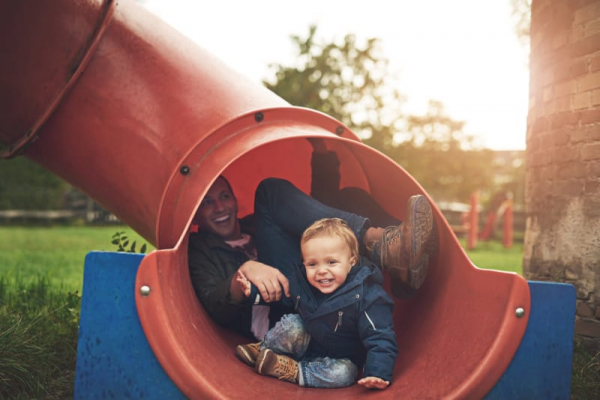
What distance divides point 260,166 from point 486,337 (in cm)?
192

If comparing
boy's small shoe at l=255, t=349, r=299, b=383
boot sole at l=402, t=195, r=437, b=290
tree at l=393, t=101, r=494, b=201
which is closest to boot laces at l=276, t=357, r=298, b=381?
boy's small shoe at l=255, t=349, r=299, b=383

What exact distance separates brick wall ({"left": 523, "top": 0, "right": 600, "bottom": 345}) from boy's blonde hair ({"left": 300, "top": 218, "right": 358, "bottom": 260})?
169 centimetres

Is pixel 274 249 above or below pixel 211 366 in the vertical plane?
above

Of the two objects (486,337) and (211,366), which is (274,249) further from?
(486,337)

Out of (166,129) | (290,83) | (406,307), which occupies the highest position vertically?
(290,83)

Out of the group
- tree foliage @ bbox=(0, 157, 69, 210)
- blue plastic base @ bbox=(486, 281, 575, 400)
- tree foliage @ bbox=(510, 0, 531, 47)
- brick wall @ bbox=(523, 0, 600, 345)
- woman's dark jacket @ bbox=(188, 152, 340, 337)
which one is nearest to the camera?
blue plastic base @ bbox=(486, 281, 575, 400)

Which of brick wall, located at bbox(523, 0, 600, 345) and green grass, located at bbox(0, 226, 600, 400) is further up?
brick wall, located at bbox(523, 0, 600, 345)

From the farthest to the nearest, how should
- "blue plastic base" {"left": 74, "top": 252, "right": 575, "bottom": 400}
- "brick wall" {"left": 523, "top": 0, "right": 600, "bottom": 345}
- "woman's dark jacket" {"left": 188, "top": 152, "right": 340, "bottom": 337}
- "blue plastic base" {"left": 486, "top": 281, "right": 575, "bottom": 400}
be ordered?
"brick wall" {"left": 523, "top": 0, "right": 600, "bottom": 345}
"woman's dark jacket" {"left": 188, "top": 152, "right": 340, "bottom": 337}
"blue plastic base" {"left": 486, "top": 281, "right": 575, "bottom": 400}
"blue plastic base" {"left": 74, "top": 252, "right": 575, "bottom": 400}

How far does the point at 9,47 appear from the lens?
2139 mm

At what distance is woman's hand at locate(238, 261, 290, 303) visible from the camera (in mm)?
2098

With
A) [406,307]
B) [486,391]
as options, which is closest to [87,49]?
[406,307]

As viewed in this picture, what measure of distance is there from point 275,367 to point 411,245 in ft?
2.29

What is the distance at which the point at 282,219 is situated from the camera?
8.04ft

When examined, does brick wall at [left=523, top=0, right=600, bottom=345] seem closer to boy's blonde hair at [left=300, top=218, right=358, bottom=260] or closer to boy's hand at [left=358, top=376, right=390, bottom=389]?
boy's blonde hair at [left=300, top=218, right=358, bottom=260]
